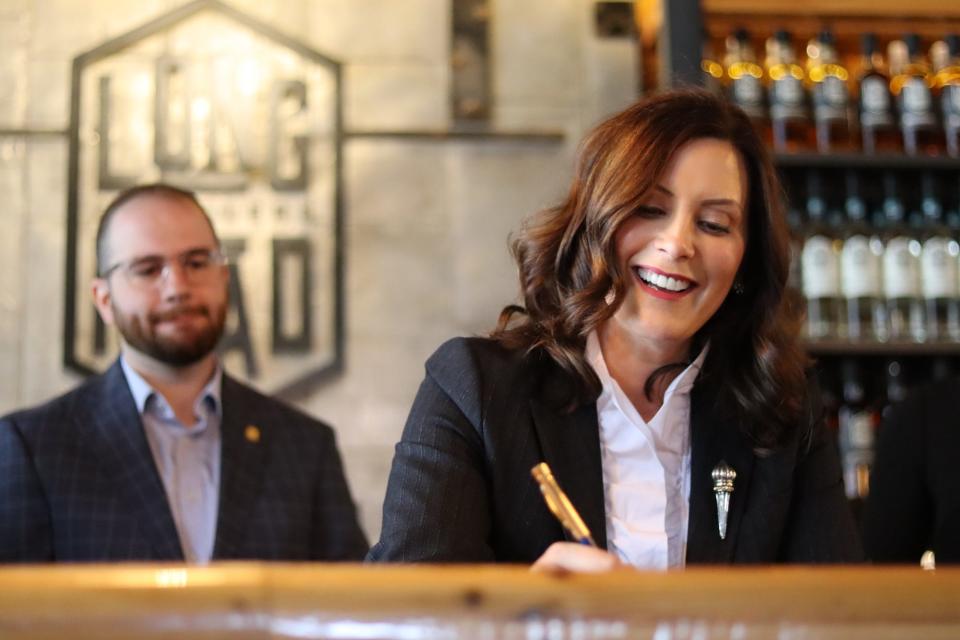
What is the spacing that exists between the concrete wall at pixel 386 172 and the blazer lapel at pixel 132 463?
3.24 ft

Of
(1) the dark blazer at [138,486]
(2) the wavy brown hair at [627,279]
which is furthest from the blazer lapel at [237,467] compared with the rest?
(2) the wavy brown hair at [627,279]

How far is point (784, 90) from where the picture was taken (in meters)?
3.01

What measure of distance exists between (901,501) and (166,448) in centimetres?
134

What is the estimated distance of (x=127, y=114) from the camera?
320 cm

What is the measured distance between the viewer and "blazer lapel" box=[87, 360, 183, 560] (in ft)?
6.72

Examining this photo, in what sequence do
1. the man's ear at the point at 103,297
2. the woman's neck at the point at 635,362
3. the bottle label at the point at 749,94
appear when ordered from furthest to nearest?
the bottle label at the point at 749,94
the man's ear at the point at 103,297
the woman's neck at the point at 635,362

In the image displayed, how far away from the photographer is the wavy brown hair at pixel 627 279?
139 centimetres

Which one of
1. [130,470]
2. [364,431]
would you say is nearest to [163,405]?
[130,470]

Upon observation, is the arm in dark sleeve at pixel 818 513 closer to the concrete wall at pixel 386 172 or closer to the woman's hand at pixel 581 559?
the woman's hand at pixel 581 559

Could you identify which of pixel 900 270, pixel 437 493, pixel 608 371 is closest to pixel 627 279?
pixel 608 371

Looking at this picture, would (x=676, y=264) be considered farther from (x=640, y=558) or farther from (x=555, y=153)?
(x=555, y=153)

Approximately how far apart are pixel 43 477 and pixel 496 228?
5.20 ft

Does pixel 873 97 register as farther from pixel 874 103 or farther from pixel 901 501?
pixel 901 501

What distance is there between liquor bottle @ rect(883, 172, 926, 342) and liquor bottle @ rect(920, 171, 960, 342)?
0.02 meters
